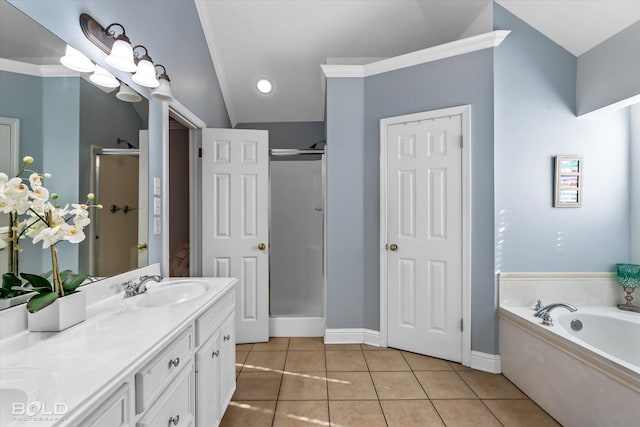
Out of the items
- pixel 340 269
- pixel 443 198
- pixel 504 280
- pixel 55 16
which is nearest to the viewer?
pixel 55 16

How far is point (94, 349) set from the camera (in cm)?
89

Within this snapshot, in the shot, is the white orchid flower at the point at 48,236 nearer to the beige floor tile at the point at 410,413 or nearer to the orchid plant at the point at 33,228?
the orchid plant at the point at 33,228

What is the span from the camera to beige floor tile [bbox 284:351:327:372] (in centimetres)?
232

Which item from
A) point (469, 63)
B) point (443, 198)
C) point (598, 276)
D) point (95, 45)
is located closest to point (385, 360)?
point (443, 198)

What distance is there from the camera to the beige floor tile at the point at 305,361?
232 cm

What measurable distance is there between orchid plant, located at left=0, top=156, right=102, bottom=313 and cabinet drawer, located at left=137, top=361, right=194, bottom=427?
0.49 meters

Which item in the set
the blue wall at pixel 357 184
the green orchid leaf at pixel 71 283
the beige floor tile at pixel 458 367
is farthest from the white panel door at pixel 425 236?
the green orchid leaf at pixel 71 283

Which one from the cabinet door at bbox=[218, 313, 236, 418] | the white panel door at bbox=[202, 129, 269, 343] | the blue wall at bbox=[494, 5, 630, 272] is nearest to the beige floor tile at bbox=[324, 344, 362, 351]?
the white panel door at bbox=[202, 129, 269, 343]

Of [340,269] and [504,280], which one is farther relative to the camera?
[340,269]

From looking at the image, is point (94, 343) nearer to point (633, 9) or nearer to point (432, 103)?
point (432, 103)

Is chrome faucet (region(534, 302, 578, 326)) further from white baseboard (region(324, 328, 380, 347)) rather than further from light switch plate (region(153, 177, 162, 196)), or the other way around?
light switch plate (region(153, 177, 162, 196))

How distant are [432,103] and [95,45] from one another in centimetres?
223

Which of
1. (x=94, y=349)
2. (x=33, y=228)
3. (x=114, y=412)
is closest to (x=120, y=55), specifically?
(x=33, y=228)

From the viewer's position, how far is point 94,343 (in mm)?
933
